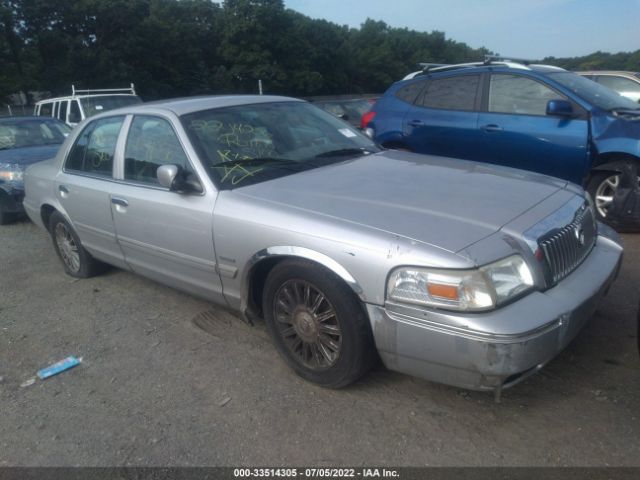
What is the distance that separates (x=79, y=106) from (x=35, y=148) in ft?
18.1

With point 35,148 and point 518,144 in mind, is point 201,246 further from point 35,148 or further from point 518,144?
point 35,148

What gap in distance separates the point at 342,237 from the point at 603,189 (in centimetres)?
387

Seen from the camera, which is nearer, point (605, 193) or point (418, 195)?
point (418, 195)

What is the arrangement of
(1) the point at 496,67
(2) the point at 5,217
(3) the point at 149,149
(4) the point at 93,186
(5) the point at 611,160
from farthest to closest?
(2) the point at 5,217, (1) the point at 496,67, (5) the point at 611,160, (4) the point at 93,186, (3) the point at 149,149

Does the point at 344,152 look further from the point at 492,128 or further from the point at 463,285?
the point at 492,128

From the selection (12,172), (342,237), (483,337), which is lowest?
(12,172)

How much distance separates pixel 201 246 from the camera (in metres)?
3.34

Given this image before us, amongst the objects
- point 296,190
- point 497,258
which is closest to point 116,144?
point 296,190

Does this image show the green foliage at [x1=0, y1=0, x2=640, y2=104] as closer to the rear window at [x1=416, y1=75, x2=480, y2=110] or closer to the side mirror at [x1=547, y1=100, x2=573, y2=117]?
the rear window at [x1=416, y1=75, x2=480, y2=110]

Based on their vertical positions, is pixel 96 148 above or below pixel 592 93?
below

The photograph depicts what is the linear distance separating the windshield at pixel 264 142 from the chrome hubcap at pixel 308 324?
31.9 inches

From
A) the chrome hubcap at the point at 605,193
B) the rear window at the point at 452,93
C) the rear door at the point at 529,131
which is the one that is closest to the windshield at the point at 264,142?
the rear door at the point at 529,131

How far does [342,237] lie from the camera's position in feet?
8.66

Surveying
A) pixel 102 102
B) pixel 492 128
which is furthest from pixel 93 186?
pixel 102 102
